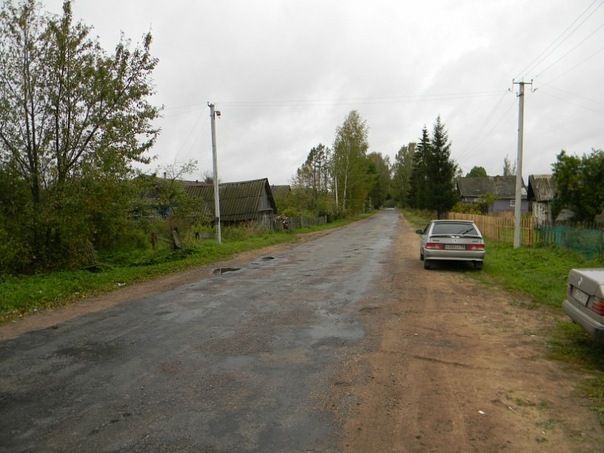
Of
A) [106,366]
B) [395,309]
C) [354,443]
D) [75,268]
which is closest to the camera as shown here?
[354,443]

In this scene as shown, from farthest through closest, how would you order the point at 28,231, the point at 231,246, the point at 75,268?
1. the point at 231,246
2. the point at 75,268
3. the point at 28,231

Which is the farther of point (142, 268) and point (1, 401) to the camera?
point (142, 268)

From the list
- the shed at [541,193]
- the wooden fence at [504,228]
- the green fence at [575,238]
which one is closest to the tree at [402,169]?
the shed at [541,193]

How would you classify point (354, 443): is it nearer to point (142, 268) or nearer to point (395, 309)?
point (395, 309)

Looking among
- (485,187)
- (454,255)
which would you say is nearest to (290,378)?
(454,255)

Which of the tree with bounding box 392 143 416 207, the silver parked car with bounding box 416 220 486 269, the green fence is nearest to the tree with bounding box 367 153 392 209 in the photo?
the tree with bounding box 392 143 416 207

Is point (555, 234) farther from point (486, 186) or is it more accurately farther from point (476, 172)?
point (476, 172)

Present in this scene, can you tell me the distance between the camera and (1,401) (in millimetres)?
4328

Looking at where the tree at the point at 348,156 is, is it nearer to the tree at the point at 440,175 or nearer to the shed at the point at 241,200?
the tree at the point at 440,175

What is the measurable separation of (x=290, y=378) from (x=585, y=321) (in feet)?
11.9

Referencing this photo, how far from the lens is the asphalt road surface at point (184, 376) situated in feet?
11.9

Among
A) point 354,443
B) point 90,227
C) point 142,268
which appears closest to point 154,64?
point 90,227

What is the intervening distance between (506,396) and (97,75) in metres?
14.2

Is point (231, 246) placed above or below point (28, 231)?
below
